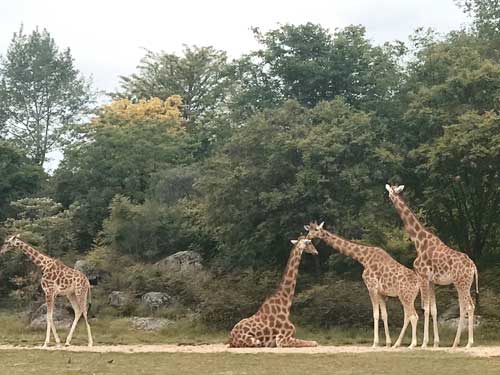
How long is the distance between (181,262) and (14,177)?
11.5 m

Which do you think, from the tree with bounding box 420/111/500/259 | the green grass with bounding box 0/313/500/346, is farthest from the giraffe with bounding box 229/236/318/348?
the tree with bounding box 420/111/500/259

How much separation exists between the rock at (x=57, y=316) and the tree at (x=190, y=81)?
2121 centimetres

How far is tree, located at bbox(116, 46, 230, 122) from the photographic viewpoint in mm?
41875

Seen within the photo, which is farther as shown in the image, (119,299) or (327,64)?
(327,64)

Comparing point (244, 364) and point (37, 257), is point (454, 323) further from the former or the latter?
point (37, 257)

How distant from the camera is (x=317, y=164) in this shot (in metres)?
20.7

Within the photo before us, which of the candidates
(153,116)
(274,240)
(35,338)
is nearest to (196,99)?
(153,116)

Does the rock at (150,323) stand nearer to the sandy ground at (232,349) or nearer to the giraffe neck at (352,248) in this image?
the sandy ground at (232,349)

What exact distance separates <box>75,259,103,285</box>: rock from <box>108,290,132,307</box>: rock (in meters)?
1.92

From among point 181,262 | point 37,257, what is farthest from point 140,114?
point 37,257

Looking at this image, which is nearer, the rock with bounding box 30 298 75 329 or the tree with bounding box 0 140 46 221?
the rock with bounding box 30 298 75 329

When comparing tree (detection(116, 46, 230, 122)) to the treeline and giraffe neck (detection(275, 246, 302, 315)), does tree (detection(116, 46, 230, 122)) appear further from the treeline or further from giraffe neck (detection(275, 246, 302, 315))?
giraffe neck (detection(275, 246, 302, 315))

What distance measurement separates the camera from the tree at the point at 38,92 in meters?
41.8

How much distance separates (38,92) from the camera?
43.1 meters
